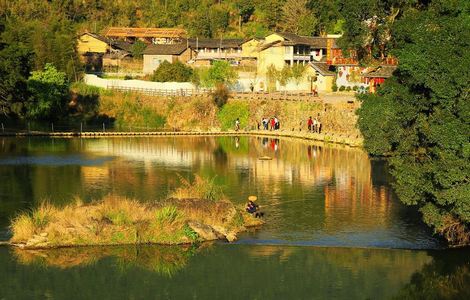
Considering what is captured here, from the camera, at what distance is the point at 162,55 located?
364ft

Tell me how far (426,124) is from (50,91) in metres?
59.7

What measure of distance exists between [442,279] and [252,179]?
20.7 m

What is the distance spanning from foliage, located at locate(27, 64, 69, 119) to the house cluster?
17956mm

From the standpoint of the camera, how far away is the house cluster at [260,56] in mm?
87188

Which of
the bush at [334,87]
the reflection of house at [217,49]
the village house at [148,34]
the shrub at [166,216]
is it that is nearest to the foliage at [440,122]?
the shrub at [166,216]

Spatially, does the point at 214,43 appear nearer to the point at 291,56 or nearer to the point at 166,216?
the point at 291,56

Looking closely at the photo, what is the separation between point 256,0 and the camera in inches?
5241

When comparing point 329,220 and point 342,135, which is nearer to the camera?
point 329,220

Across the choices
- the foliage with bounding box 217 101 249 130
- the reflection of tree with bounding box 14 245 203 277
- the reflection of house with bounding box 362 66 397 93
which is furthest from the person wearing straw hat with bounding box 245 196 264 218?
the foliage with bounding box 217 101 249 130

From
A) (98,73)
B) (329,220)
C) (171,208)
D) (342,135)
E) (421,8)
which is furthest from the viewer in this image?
(98,73)

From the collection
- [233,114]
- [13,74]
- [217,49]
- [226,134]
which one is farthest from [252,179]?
[217,49]

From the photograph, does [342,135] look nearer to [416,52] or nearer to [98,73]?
[416,52]

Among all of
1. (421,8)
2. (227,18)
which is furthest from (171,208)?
(227,18)

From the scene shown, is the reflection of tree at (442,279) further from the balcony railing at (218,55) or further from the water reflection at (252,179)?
the balcony railing at (218,55)
